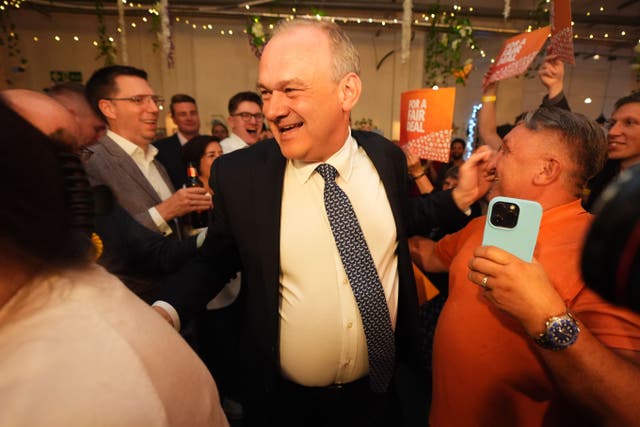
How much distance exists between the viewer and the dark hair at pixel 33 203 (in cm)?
52

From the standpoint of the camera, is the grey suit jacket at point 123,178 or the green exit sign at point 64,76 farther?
the green exit sign at point 64,76

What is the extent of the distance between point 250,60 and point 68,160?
8.26m

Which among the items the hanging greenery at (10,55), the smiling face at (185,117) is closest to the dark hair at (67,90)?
the smiling face at (185,117)

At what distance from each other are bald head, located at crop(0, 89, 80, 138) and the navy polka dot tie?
894 mm

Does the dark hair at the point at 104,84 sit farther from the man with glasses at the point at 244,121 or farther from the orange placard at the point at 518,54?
the orange placard at the point at 518,54

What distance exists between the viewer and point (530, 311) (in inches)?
33.9

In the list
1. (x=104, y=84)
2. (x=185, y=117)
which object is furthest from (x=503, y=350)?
(x=185, y=117)

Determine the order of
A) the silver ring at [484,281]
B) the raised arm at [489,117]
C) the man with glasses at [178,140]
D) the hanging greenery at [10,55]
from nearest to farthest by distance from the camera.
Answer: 1. the silver ring at [484,281]
2. the raised arm at [489,117]
3. the man with glasses at [178,140]
4. the hanging greenery at [10,55]

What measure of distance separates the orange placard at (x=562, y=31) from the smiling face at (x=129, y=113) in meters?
2.49

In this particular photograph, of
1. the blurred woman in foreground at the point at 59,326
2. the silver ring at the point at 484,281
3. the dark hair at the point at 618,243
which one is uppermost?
the dark hair at the point at 618,243

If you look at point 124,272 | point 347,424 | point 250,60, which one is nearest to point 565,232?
point 347,424

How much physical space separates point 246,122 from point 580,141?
2.93m

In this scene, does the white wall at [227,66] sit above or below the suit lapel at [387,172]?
above

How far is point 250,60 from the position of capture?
8141 millimetres
